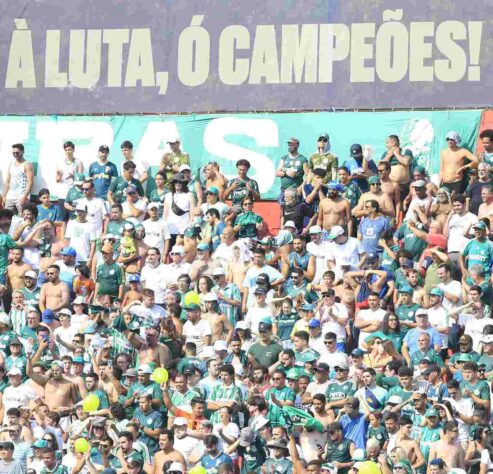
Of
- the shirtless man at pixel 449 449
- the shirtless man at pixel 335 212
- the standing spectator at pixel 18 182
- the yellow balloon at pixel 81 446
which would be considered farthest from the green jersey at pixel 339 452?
the standing spectator at pixel 18 182

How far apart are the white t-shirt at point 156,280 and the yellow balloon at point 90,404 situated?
2949 millimetres

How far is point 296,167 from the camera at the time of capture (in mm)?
29406

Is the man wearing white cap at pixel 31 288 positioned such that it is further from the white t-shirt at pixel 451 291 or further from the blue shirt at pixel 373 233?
the white t-shirt at pixel 451 291

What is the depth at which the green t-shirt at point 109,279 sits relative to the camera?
27.8m

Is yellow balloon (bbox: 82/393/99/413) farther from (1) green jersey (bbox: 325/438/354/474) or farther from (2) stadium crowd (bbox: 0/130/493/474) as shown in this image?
(1) green jersey (bbox: 325/438/354/474)

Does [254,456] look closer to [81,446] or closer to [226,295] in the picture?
[81,446]

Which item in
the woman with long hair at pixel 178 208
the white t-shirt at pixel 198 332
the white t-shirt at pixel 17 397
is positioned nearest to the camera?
the white t-shirt at pixel 17 397

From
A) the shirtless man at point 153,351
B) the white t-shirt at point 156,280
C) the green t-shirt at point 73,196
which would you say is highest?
the green t-shirt at point 73,196

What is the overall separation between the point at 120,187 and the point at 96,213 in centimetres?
69

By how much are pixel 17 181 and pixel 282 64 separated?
14.8 ft

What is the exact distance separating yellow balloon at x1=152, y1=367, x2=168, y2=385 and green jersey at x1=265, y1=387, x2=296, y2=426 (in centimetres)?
137

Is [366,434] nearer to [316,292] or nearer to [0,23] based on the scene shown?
[316,292]

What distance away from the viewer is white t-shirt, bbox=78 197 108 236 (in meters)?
29.2

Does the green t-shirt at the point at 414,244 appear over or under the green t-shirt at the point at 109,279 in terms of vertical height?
over
